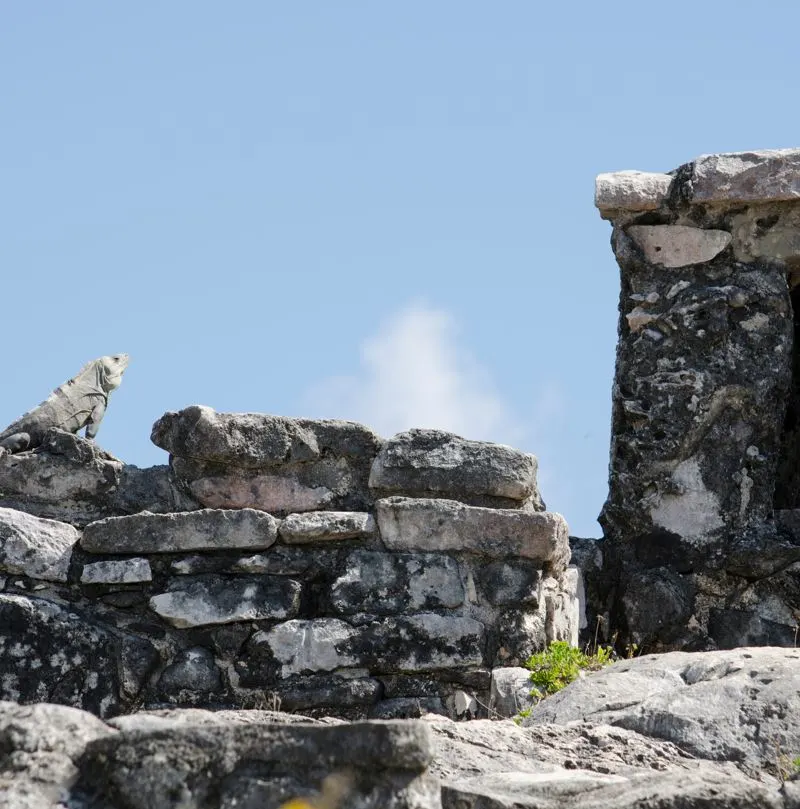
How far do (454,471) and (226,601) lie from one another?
0.99 m

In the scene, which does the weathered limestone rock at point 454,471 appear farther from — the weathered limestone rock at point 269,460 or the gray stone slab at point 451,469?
the weathered limestone rock at point 269,460

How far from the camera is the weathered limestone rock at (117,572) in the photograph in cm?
575

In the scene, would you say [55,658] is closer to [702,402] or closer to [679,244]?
[702,402]

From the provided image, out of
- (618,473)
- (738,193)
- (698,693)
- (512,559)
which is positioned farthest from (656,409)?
(698,693)

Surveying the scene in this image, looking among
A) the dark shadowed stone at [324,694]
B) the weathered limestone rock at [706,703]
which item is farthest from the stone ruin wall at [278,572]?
the weathered limestone rock at [706,703]

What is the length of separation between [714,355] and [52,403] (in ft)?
10.2

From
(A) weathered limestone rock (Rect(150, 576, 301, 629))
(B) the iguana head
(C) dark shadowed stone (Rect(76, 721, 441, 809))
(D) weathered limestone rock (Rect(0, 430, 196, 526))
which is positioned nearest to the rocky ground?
(C) dark shadowed stone (Rect(76, 721, 441, 809))

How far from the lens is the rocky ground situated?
2.80m

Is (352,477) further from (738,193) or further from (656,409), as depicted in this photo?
(738,193)

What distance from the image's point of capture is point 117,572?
227 inches

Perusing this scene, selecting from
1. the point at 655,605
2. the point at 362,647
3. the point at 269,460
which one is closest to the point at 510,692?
the point at 362,647

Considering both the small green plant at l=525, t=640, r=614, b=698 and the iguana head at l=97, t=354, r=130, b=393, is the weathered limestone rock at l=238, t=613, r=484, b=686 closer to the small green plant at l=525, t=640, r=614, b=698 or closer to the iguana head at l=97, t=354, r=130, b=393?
the small green plant at l=525, t=640, r=614, b=698

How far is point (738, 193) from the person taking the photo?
25.3ft

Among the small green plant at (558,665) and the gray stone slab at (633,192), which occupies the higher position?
the gray stone slab at (633,192)
